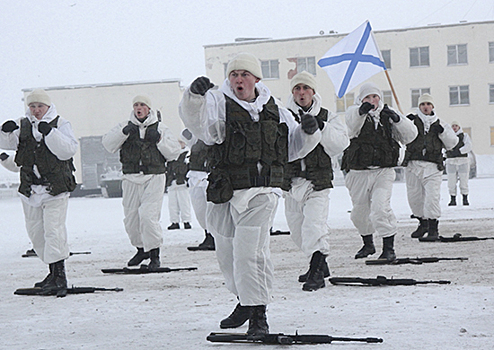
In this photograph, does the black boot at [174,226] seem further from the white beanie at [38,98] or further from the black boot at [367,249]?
the white beanie at [38,98]

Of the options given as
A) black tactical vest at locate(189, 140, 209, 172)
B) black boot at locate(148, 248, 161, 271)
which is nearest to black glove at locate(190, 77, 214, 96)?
black boot at locate(148, 248, 161, 271)

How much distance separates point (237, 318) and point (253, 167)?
3.87ft

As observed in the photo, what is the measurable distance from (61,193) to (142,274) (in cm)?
172

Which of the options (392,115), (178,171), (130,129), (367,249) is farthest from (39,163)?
(178,171)

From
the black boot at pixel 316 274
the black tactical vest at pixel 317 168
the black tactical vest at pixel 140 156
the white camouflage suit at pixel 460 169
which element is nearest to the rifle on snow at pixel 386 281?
the black boot at pixel 316 274

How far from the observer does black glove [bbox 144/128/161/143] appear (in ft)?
30.1

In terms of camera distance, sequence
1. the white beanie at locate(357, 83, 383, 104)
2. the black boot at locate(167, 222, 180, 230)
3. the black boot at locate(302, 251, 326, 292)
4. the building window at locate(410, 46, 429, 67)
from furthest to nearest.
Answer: the building window at locate(410, 46, 429, 67) → the black boot at locate(167, 222, 180, 230) → the white beanie at locate(357, 83, 383, 104) → the black boot at locate(302, 251, 326, 292)

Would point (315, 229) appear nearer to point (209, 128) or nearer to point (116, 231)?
point (209, 128)

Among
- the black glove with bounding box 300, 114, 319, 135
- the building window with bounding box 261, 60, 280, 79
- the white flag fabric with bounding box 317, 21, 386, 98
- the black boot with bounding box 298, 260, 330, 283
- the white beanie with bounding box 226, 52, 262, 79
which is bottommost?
the black boot with bounding box 298, 260, 330, 283

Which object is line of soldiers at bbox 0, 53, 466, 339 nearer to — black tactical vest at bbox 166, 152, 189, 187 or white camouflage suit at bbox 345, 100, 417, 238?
white camouflage suit at bbox 345, 100, 417, 238

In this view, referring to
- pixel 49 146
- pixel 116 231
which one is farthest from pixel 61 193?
pixel 116 231

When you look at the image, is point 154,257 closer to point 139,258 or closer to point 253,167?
point 139,258

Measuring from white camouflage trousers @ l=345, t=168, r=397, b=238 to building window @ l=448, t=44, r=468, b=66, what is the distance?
36.4 m

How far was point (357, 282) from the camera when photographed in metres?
7.15
